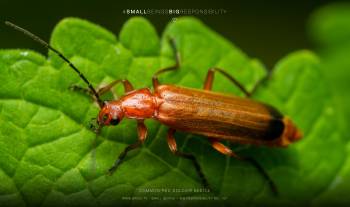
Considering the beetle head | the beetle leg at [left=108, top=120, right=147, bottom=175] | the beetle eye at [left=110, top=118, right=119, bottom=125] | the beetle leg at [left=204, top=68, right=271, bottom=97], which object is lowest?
the beetle leg at [left=108, top=120, right=147, bottom=175]

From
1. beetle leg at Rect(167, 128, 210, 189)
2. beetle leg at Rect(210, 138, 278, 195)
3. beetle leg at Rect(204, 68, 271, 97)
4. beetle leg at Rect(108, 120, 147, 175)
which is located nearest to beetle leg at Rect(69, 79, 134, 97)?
beetle leg at Rect(108, 120, 147, 175)

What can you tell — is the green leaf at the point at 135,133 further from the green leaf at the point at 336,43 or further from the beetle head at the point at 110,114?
the green leaf at the point at 336,43

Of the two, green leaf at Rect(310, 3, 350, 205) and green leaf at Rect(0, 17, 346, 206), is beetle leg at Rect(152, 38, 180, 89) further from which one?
green leaf at Rect(310, 3, 350, 205)

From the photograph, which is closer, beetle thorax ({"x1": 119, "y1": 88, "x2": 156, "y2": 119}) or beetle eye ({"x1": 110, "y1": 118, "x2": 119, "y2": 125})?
beetle eye ({"x1": 110, "y1": 118, "x2": 119, "y2": 125})

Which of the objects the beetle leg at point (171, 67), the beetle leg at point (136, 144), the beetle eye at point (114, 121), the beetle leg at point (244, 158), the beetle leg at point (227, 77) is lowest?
the beetle leg at point (244, 158)

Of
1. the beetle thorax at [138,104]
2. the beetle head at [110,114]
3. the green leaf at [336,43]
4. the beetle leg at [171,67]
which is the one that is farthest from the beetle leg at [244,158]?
the green leaf at [336,43]

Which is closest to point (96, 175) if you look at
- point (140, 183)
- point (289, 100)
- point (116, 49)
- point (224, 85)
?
point (140, 183)

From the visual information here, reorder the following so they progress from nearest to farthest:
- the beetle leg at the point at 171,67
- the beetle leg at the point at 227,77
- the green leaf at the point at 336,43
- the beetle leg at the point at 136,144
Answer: the beetle leg at the point at 136,144 → the beetle leg at the point at 171,67 → the beetle leg at the point at 227,77 → the green leaf at the point at 336,43
